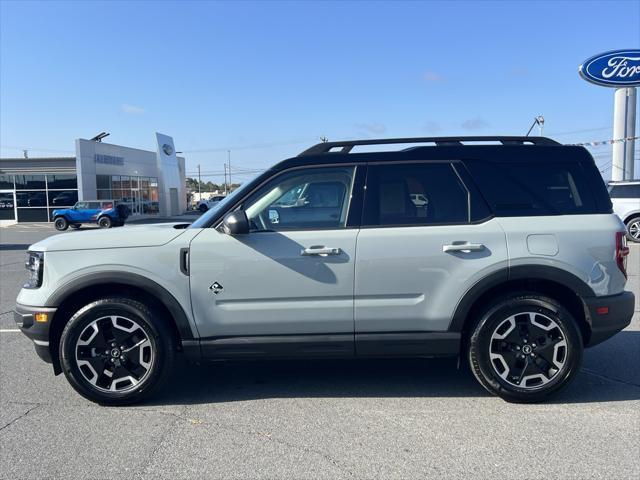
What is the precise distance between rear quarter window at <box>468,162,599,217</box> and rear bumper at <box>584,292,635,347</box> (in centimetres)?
70

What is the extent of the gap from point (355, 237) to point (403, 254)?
0.38m

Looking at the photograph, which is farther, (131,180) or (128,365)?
(131,180)

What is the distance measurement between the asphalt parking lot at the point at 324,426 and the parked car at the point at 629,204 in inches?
481

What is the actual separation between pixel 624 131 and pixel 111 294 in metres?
24.0

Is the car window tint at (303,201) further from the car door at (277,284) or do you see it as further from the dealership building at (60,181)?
the dealership building at (60,181)

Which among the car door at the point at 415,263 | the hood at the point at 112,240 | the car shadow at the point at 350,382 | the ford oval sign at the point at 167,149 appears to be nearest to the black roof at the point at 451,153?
the car door at the point at 415,263

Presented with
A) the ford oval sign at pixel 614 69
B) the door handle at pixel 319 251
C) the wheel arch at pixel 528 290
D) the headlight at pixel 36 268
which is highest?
the ford oval sign at pixel 614 69

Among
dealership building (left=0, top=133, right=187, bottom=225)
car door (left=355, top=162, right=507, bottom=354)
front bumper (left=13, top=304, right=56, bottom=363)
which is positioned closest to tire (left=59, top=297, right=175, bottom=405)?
front bumper (left=13, top=304, right=56, bottom=363)

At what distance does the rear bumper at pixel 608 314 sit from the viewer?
157 inches

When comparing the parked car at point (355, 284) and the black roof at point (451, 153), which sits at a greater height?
the black roof at point (451, 153)

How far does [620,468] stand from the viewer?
3.07 m

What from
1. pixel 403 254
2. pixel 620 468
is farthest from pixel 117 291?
pixel 620 468

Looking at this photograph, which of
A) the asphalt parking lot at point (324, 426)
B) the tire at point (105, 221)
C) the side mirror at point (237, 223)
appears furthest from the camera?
the tire at point (105, 221)

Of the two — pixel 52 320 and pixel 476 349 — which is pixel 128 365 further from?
pixel 476 349
